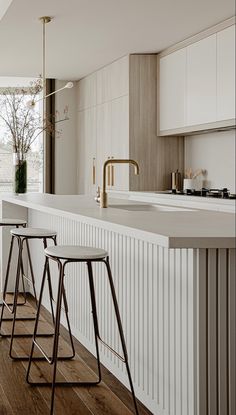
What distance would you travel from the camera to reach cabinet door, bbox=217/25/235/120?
521 cm

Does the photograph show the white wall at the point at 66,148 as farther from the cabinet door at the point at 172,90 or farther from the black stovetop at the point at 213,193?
the black stovetop at the point at 213,193

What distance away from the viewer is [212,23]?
535 cm

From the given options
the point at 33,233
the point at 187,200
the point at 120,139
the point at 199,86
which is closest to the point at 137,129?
the point at 120,139

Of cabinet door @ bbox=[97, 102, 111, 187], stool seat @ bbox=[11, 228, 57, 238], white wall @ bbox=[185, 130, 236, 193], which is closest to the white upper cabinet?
white wall @ bbox=[185, 130, 236, 193]

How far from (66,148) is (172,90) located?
247cm

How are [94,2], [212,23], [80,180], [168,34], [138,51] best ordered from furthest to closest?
[80,180], [138,51], [168,34], [212,23], [94,2]

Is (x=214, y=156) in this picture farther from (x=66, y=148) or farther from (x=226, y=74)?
(x=66, y=148)

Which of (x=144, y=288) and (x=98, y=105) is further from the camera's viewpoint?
(x=98, y=105)

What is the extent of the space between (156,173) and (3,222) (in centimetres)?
235

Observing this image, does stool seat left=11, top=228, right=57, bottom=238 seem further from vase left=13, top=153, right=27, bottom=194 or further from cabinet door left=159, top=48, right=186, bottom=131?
cabinet door left=159, top=48, right=186, bottom=131

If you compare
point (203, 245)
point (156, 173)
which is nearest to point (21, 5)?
point (156, 173)

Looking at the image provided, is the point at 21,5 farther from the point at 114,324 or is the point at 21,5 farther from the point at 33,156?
the point at 33,156

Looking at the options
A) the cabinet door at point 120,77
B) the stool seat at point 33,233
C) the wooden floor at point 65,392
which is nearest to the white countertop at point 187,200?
the cabinet door at point 120,77

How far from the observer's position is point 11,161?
8648mm
